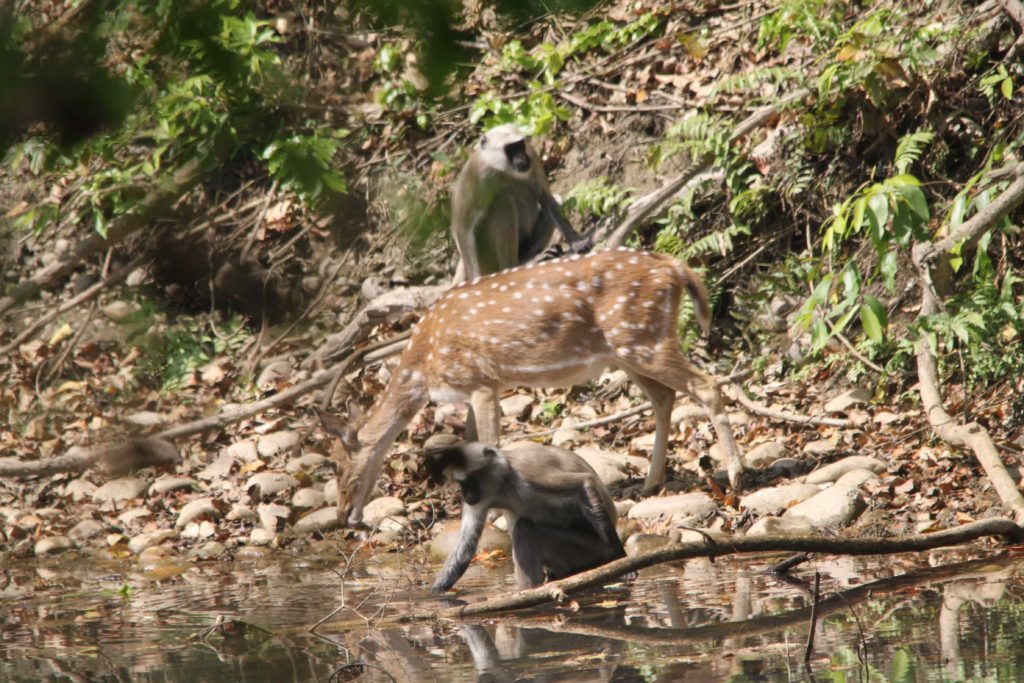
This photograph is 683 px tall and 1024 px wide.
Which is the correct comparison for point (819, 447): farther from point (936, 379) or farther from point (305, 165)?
point (305, 165)

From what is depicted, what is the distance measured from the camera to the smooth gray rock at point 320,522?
8.46m

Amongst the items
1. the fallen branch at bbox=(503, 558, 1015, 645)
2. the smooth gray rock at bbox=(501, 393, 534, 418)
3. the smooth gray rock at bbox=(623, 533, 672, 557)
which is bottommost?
the smooth gray rock at bbox=(501, 393, 534, 418)

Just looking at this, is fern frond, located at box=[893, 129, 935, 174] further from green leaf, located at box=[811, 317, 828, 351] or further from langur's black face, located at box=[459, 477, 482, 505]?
langur's black face, located at box=[459, 477, 482, 505]

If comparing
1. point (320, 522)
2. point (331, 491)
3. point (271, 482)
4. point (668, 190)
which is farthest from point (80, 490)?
point (668, 190)

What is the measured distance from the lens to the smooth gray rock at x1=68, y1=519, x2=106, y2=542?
8.88m

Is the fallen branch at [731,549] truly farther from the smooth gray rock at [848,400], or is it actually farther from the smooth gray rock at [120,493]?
the smooth gray rock at [120,493]

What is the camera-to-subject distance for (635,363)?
27.0 ft

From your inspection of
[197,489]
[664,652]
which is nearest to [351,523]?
[197,489]

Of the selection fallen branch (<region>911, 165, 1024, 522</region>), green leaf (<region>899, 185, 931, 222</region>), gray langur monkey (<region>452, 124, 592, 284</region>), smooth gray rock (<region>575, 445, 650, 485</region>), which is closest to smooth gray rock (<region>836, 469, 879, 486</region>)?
fallen branch (<region>911, 165, 1024, 522</region>)

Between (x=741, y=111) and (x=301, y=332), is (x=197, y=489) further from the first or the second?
(x=301, y=332)

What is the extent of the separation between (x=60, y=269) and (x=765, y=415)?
752 cm

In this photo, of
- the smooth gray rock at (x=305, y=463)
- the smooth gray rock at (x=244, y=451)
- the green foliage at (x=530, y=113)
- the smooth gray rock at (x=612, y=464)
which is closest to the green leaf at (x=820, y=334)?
the smooth gray rock at (x=612, y=464)

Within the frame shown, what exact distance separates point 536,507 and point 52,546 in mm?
4105

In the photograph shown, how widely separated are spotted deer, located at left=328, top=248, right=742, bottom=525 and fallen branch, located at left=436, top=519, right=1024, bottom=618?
8.25 ft
